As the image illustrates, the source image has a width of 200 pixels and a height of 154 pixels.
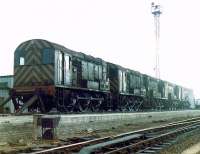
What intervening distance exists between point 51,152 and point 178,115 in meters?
23.6

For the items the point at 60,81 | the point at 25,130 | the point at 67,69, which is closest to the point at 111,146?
the point at 25,130

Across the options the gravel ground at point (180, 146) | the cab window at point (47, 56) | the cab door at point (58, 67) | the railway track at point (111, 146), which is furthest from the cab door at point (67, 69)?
the gravel ground at point (180, 146)

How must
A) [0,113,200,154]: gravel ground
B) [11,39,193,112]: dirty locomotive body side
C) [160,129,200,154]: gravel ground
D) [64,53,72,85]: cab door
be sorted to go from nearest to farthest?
1. [160,129,200,154]: gravel ground
2. [0,113,200,154]: gravel ground
3. [11,39,193,112]: dirty locomotive body side
4. [64,53,72,85]: cab door

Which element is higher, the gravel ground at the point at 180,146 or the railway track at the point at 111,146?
the railway track at the point at 111,146

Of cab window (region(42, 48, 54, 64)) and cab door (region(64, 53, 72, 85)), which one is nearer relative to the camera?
cab window (region(42, 48, 54, 64))

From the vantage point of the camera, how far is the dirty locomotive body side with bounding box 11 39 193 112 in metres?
17.2

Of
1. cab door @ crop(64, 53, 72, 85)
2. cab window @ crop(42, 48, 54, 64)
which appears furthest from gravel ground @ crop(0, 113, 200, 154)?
cab window @ crop(42, 48, 54, 64)

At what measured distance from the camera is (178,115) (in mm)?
29844

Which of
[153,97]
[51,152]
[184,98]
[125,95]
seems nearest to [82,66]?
[125,95]

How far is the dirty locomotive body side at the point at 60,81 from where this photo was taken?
17.2 metres

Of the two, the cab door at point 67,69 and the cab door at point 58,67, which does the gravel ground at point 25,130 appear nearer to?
the cab door at point 58,67

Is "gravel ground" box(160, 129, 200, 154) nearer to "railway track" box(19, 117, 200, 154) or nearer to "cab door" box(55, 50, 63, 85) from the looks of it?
"railway track" box(19, 117, 200, 154)

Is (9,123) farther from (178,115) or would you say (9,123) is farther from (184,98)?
(184,98)

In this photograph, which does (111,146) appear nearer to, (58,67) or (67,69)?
(58,67)
